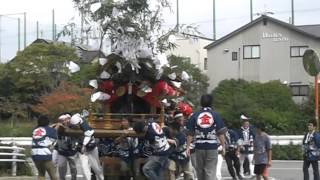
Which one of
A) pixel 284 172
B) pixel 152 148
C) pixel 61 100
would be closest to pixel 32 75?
pixel 61 100

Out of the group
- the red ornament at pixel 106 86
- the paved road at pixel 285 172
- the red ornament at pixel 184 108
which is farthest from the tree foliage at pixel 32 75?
the red ornament at pixel 106 86

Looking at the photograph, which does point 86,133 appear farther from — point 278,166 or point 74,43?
point 278,166

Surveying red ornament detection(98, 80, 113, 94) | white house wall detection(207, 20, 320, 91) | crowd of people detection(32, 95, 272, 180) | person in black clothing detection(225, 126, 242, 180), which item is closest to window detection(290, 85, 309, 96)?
white house wall detection(207, 20, 320, 91)

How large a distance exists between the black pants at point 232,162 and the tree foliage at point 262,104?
17.6 meters

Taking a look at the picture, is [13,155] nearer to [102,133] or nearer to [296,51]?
[102,133]

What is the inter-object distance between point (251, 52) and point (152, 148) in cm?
4100

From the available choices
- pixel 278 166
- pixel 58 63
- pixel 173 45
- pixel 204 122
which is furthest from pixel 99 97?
pixel 58 63

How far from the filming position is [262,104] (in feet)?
145

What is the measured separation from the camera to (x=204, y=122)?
11.6m

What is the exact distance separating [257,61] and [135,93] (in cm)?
3852

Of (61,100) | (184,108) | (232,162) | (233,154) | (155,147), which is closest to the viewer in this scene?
(155,147)

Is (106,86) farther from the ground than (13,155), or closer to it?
farther from the ground

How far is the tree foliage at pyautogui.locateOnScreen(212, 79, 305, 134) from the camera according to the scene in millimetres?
38156

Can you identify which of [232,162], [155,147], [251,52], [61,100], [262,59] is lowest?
[232,162]
